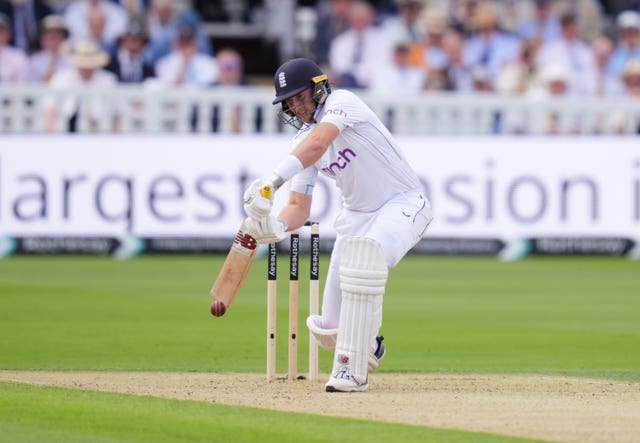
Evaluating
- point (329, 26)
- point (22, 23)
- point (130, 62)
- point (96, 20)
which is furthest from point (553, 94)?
point (22, 23)

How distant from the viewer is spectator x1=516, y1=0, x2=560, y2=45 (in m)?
21.7

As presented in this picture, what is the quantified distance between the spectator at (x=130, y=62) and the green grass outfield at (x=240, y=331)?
8.53 ft

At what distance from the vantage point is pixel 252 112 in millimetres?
17938

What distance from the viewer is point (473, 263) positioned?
56.7 ft

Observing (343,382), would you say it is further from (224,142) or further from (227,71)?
(227,71)

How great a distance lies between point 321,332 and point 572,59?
528 inches

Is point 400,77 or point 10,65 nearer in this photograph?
point 10,65

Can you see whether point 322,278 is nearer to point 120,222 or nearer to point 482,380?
point 120,222

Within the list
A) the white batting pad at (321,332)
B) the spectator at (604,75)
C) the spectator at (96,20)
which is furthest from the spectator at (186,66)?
the white batting pad at (321,332)

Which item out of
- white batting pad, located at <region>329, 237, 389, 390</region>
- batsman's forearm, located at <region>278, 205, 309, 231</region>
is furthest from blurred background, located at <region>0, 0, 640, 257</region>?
white batting pad, located at <region>329, 237, 389, 390</region>

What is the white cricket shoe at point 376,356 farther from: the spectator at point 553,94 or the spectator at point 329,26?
the spectator at point 329,26

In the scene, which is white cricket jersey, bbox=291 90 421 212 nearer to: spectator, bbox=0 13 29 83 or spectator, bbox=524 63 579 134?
spectator, bbox=524 63 579 134

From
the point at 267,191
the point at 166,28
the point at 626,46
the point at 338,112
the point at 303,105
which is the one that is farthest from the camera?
the point at 626,46

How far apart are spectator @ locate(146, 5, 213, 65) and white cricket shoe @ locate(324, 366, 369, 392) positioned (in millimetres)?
11917
